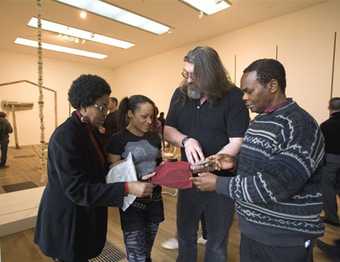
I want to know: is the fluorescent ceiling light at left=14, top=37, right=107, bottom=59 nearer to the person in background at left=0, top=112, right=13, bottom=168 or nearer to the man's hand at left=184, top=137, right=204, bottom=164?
the person in background at left=0, top=112, right=13, bottom=168

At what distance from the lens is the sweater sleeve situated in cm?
79

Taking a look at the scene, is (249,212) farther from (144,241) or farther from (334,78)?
(334,78)

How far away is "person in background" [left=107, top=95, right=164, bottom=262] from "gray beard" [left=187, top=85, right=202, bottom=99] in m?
0.28

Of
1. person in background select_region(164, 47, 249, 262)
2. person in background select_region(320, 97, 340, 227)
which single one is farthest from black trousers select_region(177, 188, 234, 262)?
person in background select_region(320, 97, 340, 227)

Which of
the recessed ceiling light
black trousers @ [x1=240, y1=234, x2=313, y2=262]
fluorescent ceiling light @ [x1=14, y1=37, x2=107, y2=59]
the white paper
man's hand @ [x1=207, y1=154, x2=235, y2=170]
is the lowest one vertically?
black trousers @ [x1=240, y1=234, x2=313, y2=262]

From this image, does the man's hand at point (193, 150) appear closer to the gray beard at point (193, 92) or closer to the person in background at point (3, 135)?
the gray beard at point (193, 92)

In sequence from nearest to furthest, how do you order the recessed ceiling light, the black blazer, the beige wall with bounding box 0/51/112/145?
the black blazer → the recessed ceiling light → the beige wall with bounding box 0/51/112/145

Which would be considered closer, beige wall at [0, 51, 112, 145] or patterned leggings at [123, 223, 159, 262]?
patterned leggings at [123, 223, 159, 262]

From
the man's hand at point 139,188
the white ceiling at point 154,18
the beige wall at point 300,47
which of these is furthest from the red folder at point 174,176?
the beige wall at point 300,47

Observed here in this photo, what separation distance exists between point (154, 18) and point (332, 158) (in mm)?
4312

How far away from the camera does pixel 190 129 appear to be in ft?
4.38

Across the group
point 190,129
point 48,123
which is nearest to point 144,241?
point 190,129

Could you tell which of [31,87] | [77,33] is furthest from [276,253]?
[31,87]

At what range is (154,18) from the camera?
5.34 m
